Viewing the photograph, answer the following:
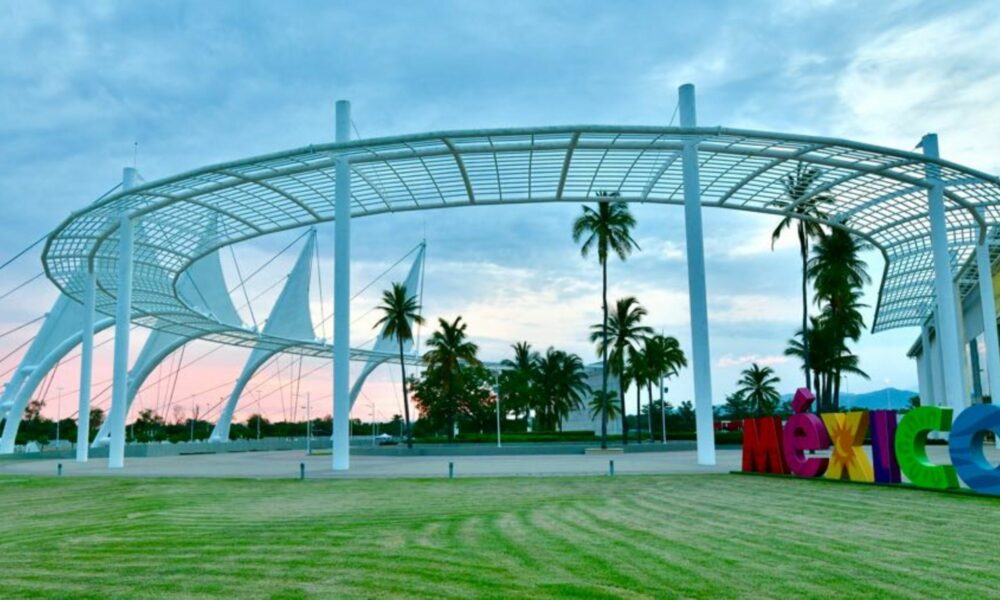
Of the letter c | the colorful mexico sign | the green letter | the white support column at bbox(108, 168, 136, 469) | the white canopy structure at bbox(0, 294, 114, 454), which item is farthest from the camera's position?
the white canopy structure at bbox(0, 294, 114, 454)

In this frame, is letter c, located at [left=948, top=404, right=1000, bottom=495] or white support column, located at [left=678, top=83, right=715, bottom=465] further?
white support column, located at [left=678, top=83, right=715, bottom=465]

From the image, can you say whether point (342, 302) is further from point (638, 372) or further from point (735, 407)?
point (735, 407)

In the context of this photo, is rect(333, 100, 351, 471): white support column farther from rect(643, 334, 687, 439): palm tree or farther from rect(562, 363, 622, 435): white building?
rect(562, 363, 622, 435): white building

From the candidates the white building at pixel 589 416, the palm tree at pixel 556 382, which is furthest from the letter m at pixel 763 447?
the white building at pixel 589 416

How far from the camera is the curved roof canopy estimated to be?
26469 millimetres

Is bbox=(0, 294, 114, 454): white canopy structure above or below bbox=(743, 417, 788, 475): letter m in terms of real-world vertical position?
above

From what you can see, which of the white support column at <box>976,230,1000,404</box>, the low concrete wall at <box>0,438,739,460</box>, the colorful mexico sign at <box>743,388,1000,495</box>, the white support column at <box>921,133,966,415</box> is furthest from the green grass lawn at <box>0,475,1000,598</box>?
the low concrete wall at <box>0,438,739,460</box>

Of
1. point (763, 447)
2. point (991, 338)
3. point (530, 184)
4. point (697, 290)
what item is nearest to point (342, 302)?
point (530, 184)

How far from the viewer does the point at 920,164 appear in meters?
26.8

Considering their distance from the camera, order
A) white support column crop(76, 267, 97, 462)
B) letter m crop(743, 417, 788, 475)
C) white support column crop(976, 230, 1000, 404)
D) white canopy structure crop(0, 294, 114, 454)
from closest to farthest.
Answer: letter m crop(743, 417, 788, 475) < white support column crop(976, 230, 1000, 404) < white support column crop(76, 267, 97, 462) < white canopy structure crop(0, 294, 114, 454)

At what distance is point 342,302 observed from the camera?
27.9 metres

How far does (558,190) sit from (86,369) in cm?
2537

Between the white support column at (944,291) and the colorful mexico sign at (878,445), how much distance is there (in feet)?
29.7

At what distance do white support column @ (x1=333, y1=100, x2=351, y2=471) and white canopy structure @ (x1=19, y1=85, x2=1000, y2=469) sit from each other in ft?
0.18
